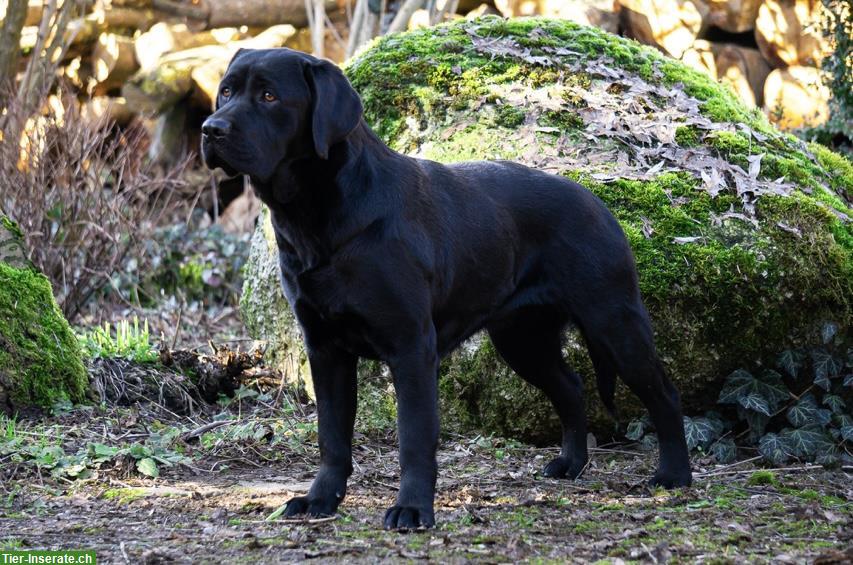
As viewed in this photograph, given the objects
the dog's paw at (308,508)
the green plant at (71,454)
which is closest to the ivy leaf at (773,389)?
the dog's paw at (308,508)

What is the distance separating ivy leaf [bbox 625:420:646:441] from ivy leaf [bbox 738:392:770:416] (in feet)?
1.67

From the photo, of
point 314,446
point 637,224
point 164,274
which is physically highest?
point 637,224

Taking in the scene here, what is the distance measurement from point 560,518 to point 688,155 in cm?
278

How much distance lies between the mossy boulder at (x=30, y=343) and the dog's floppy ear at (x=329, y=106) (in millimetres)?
2620

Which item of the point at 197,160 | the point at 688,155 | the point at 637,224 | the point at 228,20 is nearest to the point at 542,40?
the point at 688,155

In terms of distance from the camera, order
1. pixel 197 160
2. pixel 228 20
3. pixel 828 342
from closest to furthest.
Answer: pixel 828 342, pixel 197 160, pixel 228 20

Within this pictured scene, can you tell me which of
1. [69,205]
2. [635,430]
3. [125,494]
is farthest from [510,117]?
[69,205]

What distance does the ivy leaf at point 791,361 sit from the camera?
5.38 meters

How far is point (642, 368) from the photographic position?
185 inches

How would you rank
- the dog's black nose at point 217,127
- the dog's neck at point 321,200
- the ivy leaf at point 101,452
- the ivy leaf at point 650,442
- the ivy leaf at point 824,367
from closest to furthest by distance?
1. the dog's black nose at point 217,127
2. the dog's neck at point 321,200
3. the ivy leaf at point 101,452
4. the ivy leaf at point 824,367
5. the ivy leaf at point 650,442

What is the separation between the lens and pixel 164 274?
412 inches

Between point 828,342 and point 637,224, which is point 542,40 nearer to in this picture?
point 637,224

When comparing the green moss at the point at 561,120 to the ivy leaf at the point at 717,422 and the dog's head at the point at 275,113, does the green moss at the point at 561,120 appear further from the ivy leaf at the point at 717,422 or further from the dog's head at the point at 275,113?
the dog's head at the point at 275,113

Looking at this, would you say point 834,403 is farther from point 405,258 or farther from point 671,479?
point 405,258
